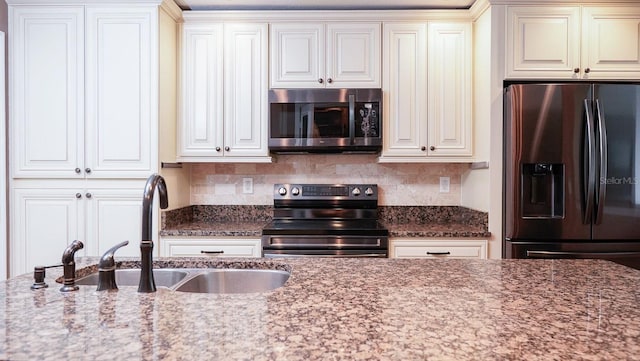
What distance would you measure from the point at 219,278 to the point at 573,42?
2.56 metres

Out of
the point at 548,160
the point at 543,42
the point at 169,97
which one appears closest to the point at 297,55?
the point at 169,97

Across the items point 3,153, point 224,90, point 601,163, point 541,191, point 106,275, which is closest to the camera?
point 106,275

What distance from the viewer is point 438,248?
2.61 meters

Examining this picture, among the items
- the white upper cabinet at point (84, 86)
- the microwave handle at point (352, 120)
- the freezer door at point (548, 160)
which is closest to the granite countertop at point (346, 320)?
the freezer door at point (548, 160)

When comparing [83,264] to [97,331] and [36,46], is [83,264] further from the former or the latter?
[36,46]

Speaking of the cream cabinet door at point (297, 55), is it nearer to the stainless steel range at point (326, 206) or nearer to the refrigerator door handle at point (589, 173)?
the stainless steel range at point (326, 206)

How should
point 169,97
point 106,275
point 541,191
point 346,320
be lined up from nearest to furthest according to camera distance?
point 346,320 → point 106,275 → point 541,191 → point 169,97

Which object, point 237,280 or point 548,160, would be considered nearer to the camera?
point 237,280

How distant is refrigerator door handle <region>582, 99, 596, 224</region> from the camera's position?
93.8 inches

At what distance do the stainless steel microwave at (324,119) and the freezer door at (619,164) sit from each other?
1.33m

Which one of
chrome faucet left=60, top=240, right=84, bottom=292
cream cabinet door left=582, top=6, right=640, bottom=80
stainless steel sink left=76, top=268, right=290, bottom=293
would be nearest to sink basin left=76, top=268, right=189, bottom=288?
stainless steel sink left=76, top=268, right=290, bottom=293

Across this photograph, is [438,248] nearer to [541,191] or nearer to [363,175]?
[541,191]

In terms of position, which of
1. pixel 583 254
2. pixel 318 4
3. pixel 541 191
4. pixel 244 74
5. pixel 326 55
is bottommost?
pixel 583 254

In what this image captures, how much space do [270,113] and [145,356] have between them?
228 cm
